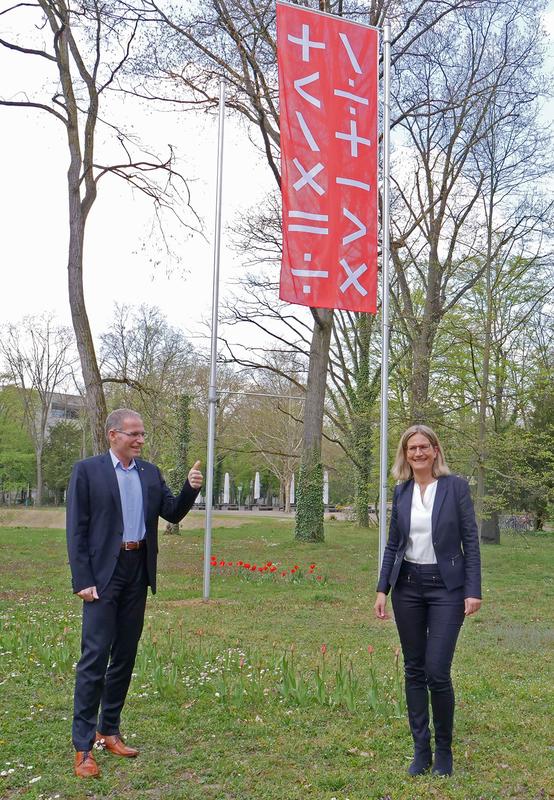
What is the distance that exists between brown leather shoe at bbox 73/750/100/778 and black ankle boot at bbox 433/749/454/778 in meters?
1.79

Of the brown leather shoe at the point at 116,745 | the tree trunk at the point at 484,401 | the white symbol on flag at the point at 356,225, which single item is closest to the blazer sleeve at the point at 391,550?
the brown leather shoe at the point at 116,745

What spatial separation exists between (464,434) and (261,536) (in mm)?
10747

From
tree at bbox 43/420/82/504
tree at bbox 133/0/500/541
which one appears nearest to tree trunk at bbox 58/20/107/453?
tree at bbox 133/0/500/541

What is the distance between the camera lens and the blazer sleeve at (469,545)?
13.6 feet

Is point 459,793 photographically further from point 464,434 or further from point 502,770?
point 464,434

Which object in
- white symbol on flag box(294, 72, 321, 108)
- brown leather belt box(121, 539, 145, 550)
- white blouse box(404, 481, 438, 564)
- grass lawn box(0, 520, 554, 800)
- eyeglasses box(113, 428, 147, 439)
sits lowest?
grass lawn box(0, 520, 554, 800)

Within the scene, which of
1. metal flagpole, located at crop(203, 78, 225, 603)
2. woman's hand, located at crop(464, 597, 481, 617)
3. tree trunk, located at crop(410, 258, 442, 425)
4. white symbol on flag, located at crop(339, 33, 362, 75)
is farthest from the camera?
tree trunk, located at crop(410, 258, 442, 425)

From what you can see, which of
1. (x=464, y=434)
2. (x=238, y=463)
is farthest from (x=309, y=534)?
(x=238, y=463)

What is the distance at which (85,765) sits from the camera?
417cm

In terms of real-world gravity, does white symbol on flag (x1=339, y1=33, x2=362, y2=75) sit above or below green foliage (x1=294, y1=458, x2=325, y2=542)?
above

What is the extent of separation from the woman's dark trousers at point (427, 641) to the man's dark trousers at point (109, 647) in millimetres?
1486

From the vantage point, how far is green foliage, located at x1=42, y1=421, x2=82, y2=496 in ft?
185

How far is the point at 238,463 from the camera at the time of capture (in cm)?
5494

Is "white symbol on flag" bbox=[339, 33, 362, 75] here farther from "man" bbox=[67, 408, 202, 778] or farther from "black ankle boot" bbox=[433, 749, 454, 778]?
"black ankle boot" bbox=[433, 749, 454, 778]
